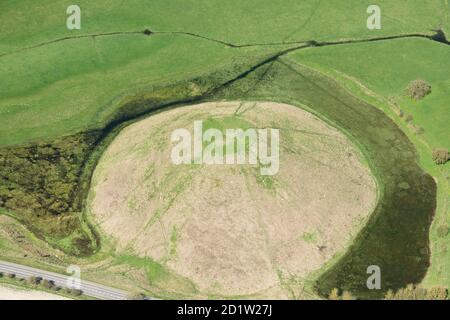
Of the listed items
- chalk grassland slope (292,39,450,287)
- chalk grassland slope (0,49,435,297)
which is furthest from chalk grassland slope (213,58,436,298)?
chalk grassland slope (292,39,450,287)

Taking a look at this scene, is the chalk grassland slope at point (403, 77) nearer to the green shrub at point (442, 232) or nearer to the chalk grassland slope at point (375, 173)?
the chalk grassland slope at point (375, 173)

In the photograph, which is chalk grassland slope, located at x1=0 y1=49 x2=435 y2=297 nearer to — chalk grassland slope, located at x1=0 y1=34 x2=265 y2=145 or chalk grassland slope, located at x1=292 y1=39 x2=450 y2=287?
chalk grassland slope, located at x1=292 y1=39 x2=450 y2=287

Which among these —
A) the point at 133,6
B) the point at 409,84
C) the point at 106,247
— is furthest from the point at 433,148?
the point at 133,6

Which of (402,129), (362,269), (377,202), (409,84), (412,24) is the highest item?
(412,24)

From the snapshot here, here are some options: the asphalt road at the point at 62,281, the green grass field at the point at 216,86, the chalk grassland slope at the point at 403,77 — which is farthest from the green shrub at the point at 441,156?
the asphalt road at the point at 62,281

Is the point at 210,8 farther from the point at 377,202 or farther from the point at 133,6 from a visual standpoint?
the point at 377,202
